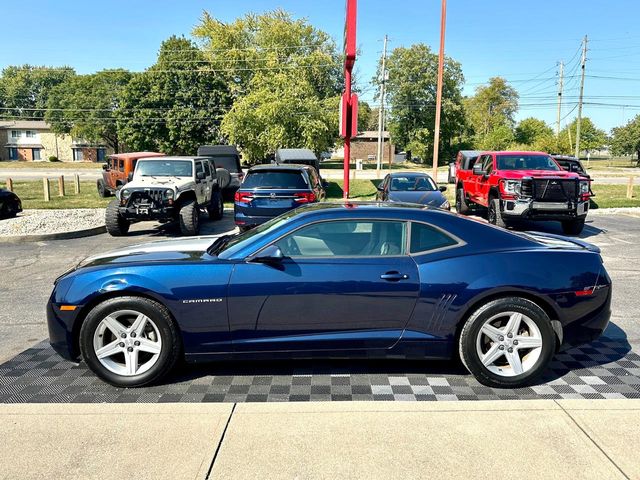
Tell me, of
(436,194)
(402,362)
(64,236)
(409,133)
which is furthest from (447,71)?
(402,362)

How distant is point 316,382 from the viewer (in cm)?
400

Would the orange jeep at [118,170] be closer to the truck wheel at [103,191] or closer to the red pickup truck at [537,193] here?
the truck wheel at [103,191]

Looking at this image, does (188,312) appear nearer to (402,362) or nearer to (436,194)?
(402,362)

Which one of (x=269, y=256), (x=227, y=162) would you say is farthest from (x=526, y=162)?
(x=227, y=162)

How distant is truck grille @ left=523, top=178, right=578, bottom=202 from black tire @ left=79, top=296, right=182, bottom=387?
9.89 meters

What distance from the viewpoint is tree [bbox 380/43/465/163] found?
2404 inches

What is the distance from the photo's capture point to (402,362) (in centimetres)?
Result: 443

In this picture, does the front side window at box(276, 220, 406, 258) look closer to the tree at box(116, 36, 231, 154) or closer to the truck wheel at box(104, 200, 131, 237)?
the truck wheel at box(104, 200, 131, 237)

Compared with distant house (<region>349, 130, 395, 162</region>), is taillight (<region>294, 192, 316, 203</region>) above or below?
below

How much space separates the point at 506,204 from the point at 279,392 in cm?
950

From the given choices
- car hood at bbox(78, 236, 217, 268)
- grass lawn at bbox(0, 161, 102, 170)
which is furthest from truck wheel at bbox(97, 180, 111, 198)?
grass lawn at bbox(0, 161, 102, 170)

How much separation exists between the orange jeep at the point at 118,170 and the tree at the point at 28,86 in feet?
318

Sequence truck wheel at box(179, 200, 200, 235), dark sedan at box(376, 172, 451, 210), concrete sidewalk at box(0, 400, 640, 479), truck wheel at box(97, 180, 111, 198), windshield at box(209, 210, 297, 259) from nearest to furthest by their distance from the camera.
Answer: concrete sidewalk at box(0, 400, 640, 479) → windshield at box(209, 210, 297, 259) → truck wheel at box(179, 200, 200, 235) → dark sedan at box(376, 172, 451, 210) → truck wheel at box(97, 180, 111, 198)

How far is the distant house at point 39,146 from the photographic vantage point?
73188 mm
